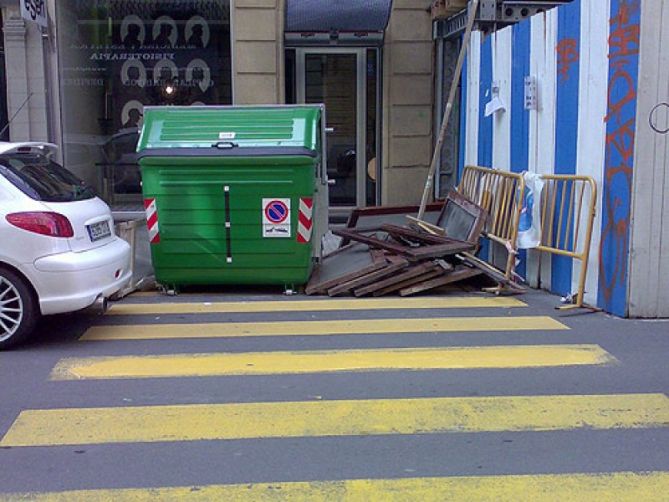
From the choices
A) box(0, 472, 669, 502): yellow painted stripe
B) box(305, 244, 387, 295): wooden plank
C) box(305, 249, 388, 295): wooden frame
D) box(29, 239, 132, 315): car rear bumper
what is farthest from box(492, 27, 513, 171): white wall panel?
box(0, 472, 669, 502): yellow painted stripe

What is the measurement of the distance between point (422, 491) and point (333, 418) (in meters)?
1.00

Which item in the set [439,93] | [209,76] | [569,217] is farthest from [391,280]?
[209,76]

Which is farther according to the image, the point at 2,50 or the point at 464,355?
the point at 2,50

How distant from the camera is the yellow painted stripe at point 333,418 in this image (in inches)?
165

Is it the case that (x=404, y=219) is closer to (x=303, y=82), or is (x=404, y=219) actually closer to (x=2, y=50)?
(x=303, y=82)

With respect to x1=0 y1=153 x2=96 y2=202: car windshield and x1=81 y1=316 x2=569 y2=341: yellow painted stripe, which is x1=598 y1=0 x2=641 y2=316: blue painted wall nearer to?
x1=81 y1=316 x2=569 y2=341: yellow painted stripe

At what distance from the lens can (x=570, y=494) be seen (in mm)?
3490

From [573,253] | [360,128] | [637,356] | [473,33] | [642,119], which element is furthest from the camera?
[360,128]

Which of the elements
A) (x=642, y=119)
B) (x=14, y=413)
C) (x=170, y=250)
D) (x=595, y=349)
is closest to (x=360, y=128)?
(x=170, y=250)

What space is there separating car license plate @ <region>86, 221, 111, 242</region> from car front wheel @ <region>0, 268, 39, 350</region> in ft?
2.20

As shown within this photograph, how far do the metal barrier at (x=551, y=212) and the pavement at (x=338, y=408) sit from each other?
77 cm

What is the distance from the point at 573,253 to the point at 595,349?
1.61m

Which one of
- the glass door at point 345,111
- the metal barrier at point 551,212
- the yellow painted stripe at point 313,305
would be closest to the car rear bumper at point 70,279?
the yellow painted stripe at point 313,305

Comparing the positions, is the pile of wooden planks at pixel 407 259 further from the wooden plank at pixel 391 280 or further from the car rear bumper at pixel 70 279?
the car rear bumper at pixel 70 279
